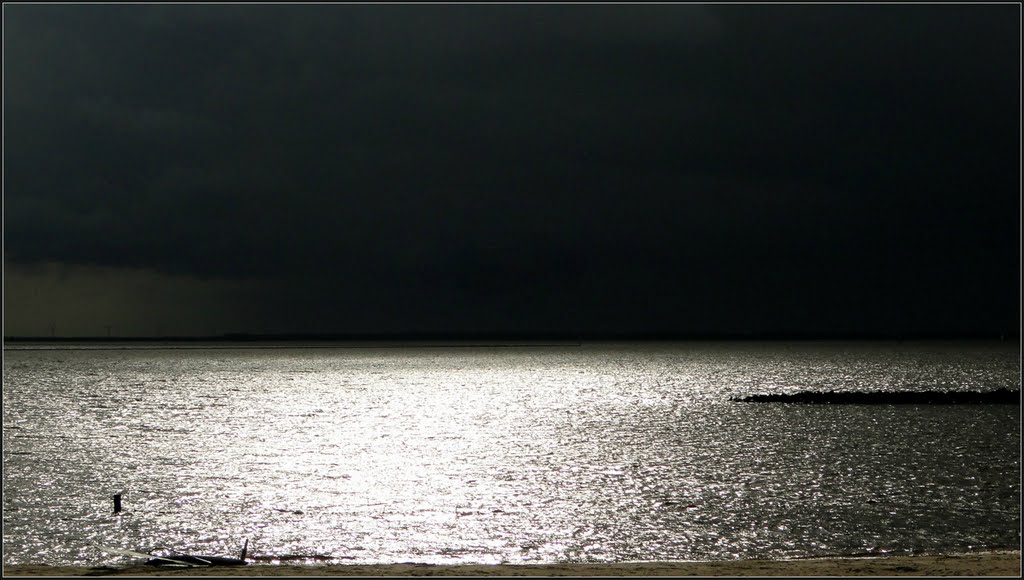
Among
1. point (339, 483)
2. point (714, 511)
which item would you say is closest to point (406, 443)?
point (339, 483)

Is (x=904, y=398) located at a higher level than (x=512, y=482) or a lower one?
lower

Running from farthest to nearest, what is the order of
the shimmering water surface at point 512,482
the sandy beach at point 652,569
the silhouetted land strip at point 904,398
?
the silhouetted land strip at point 904,398 → the shimmering water surface at point 512,482 → the sandy beach at point 652,569

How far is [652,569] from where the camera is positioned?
27.4 meters

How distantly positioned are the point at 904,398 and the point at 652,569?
343ft

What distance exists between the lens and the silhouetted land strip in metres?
116

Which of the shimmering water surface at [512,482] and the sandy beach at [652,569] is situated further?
the shimmering water surface at [512,482]

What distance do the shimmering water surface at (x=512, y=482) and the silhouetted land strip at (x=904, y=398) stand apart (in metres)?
6.90

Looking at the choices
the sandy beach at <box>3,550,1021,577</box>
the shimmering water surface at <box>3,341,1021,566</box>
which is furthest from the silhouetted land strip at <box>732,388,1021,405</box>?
the sandy beach at <box>3,550,1021,577</box>

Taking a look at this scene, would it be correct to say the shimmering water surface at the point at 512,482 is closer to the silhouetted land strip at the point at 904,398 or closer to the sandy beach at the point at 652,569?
the sandy beach at the point at 652,569

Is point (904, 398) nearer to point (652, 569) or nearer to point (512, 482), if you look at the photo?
point (512, 482)

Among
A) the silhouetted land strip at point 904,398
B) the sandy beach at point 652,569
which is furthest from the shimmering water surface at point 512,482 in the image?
the silhouetted land strip at point 904,398

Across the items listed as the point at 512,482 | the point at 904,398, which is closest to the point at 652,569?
the point at 512,482

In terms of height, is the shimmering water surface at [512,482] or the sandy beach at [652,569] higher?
the sandy beach at [652,569]

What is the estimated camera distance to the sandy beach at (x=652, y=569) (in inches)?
1019
